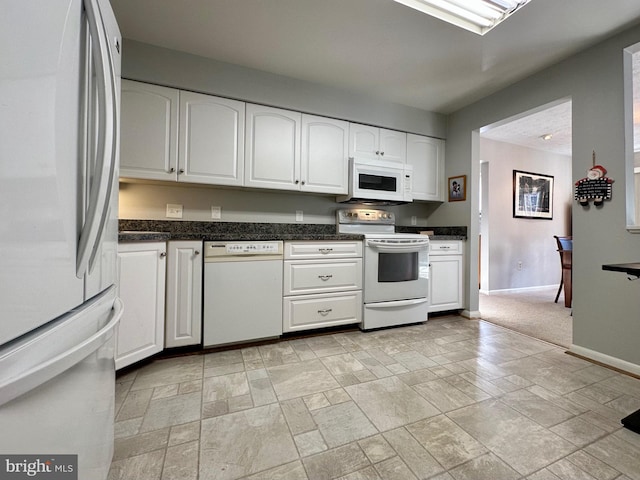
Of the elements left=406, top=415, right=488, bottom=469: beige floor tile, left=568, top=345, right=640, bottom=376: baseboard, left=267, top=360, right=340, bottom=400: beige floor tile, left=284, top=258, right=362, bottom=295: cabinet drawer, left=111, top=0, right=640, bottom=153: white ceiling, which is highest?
left=111, top=0, right=640, bottom=153: white ceiling

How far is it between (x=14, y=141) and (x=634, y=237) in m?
2.87

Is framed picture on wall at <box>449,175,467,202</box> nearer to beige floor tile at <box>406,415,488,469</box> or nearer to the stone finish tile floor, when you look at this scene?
the stone finish tile floor

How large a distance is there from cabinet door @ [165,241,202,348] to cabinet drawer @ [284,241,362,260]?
0.70 metres

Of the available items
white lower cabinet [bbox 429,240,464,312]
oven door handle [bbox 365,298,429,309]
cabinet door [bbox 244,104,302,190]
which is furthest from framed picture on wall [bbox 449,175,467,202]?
cabinet door [bbox 244,104,302,190]

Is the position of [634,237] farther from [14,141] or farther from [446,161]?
[14,141]

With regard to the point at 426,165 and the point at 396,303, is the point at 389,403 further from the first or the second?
the point at 426,165

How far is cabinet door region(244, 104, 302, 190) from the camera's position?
2.40 m

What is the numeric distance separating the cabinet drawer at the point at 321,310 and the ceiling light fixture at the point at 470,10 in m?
2.14

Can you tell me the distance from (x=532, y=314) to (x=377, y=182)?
238 centimetres

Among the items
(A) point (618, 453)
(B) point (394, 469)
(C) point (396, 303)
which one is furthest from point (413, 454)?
(C) point (396, 303)

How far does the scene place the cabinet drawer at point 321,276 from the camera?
7.45 feet

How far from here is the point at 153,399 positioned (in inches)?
56.9

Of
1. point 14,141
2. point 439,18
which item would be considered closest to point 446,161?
point 439,18

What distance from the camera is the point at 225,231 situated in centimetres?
258
